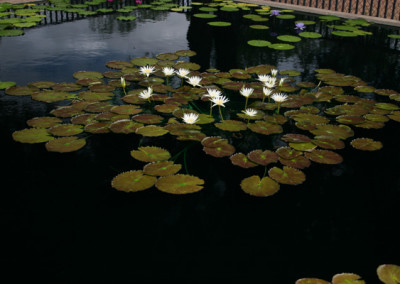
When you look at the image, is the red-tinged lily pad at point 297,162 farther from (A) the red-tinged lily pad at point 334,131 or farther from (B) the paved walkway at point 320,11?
(B) the paved walkway at point 320,11

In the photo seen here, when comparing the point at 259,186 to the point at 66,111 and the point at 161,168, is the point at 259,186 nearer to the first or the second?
the point at 161,168

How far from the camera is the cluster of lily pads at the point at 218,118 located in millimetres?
1892

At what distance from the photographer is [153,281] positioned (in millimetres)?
1262

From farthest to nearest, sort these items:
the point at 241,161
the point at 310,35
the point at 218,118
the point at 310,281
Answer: the point at 310,35
the point at 218,118
the point at 241,161
the point at 310,281

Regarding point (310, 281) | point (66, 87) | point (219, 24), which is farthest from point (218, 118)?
point (219, 24)

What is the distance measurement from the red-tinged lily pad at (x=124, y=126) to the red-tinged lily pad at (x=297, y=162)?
2.94ft

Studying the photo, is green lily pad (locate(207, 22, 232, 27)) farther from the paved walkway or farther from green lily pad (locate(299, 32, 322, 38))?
the paved walkway

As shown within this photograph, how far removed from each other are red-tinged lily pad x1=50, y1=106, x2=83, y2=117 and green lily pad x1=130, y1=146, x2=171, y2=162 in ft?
2.15

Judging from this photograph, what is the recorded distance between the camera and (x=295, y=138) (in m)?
2.16

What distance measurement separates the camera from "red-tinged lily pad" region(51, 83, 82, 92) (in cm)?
280

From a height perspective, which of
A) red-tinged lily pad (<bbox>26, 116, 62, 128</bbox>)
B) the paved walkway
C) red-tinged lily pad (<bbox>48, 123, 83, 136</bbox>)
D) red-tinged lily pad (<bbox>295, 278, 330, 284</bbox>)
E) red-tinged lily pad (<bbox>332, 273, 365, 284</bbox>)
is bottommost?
red-tinged lily pad (<bbox>295, 278, 330, 284</bbox>)

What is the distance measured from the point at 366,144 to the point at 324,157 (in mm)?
348

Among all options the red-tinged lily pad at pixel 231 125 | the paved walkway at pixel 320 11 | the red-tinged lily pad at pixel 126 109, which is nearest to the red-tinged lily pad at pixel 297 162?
the red-tinged lily pad at pixel 231 125

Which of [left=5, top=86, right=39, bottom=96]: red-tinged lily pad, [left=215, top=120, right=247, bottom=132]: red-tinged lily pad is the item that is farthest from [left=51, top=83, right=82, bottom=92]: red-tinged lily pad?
[left=215, top=120, right=247, bottom=132]: red-tinged lily pad
